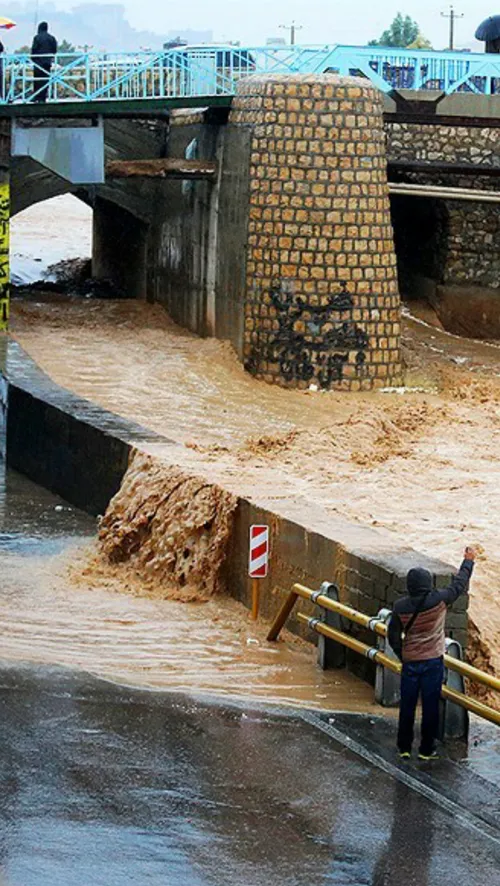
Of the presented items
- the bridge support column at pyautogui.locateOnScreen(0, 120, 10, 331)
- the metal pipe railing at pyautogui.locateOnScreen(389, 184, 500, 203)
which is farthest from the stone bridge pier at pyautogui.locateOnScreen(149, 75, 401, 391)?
the bridge support column at pyautogui.locateOnScreen(0, 120, 10, 331)

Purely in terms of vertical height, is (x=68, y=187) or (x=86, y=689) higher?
(x=68, y=187)

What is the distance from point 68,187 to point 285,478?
15.1 meters

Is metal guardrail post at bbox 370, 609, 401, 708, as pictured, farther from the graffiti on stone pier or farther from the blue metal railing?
the graffiti on stone pier

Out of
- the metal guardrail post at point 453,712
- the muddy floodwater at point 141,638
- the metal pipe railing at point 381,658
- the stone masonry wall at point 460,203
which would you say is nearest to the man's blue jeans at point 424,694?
the metal pipe railing at point 381,658

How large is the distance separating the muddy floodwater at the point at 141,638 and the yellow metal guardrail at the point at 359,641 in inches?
12.2

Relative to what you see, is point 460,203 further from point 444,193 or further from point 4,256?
point 4,256

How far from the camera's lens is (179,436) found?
2073 cm

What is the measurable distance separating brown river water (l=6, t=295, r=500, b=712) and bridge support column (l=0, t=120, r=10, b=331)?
0.41 meters

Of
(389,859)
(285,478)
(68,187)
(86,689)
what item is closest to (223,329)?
(68,187)

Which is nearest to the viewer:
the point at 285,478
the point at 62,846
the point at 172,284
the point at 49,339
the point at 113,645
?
the point at 62,846

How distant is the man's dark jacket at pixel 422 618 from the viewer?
1080cm

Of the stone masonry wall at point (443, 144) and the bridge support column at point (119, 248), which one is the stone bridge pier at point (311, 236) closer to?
the stone masonry wall at point (443, 144)

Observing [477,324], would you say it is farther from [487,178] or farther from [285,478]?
[285,478]

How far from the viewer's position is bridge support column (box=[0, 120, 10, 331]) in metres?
27.2
